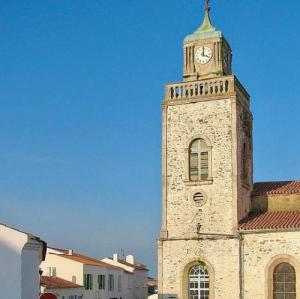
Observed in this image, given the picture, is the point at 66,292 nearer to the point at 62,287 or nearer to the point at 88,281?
the point at 62,287

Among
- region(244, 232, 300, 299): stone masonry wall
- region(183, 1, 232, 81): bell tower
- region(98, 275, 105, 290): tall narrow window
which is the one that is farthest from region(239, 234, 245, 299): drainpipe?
region(98, 275, 105, 290): tall narrow window

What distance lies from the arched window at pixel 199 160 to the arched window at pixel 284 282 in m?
6.36

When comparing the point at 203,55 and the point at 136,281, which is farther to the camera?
the point at 136,281

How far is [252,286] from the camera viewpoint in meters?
29.6

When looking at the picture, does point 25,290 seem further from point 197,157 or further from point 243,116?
point 243,116

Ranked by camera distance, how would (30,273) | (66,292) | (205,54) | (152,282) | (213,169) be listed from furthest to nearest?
(152,282) < (66,292) < (205,54) < (213,169) < (30,273)

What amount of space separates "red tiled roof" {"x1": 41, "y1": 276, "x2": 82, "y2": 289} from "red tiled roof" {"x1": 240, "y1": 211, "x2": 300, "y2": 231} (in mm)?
17174

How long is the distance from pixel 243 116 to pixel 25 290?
25.2m

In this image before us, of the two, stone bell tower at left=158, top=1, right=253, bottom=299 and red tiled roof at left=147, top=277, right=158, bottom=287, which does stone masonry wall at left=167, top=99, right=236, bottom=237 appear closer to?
stone bell tower at left=158, top=1, right=253, bottom=299

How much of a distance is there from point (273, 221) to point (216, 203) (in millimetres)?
3198

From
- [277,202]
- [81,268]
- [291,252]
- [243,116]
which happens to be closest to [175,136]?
[243,116]

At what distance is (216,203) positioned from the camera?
103 ft

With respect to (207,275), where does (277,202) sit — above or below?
above

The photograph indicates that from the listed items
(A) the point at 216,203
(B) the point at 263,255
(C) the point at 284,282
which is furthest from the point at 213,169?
(C) the point at 284,282
